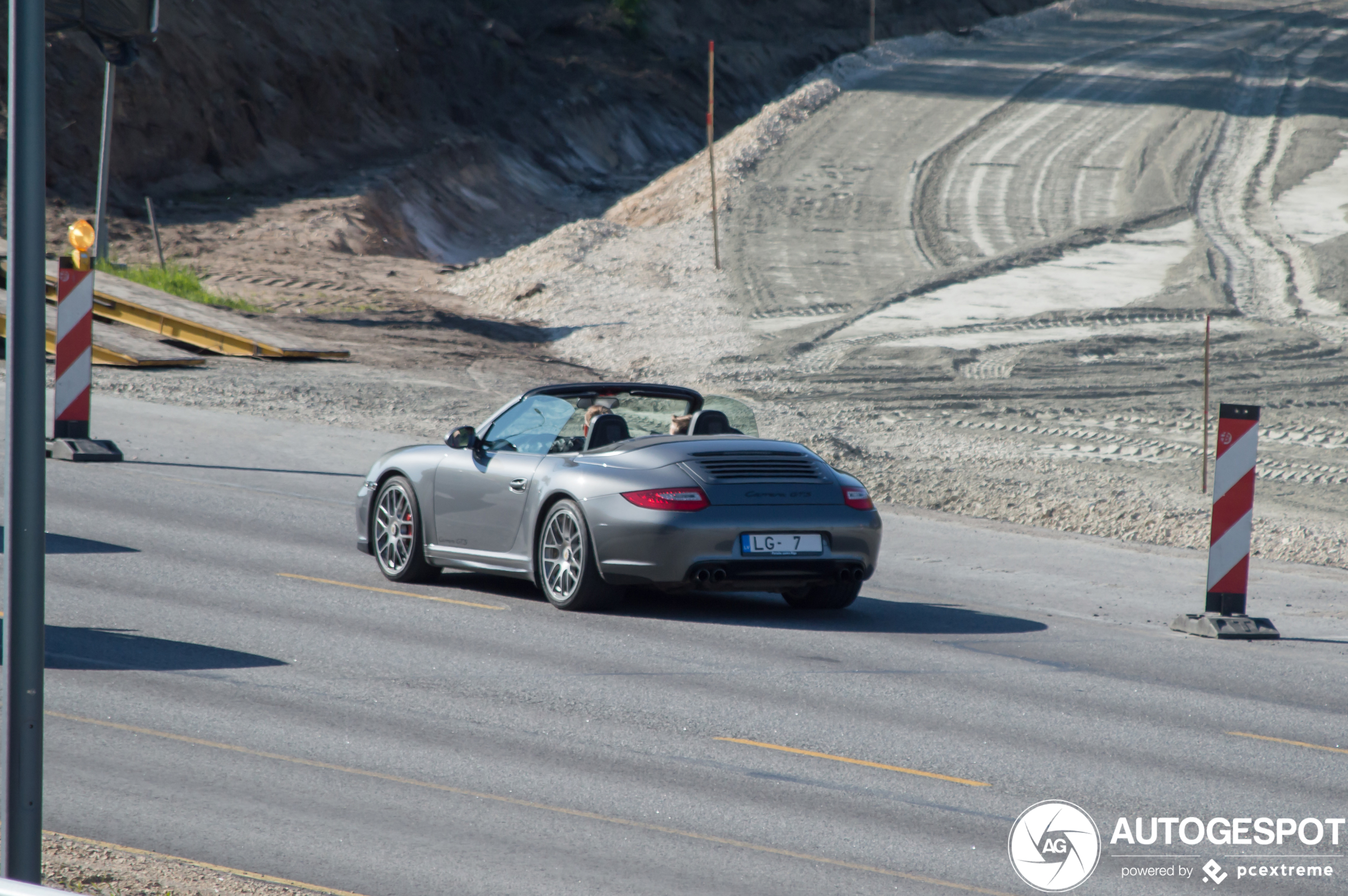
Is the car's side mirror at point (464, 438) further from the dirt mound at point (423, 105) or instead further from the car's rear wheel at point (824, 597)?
the dirt mound at point (423, 105)

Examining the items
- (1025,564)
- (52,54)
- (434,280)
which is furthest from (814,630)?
(52,54)

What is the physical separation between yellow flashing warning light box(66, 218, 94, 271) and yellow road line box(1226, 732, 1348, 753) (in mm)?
11932

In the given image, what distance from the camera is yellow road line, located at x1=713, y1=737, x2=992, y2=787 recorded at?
6.23 metres

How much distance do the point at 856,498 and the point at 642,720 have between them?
3046 mm

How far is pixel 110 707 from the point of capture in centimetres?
683

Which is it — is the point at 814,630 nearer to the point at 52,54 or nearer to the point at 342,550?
the point at 342,550

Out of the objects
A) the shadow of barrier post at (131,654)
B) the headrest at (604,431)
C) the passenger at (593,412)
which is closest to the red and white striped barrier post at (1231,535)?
the passenger at (593,412)

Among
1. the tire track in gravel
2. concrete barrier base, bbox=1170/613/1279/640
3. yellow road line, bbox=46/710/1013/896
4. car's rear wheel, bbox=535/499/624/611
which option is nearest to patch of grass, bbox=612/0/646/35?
the tire track in gravel

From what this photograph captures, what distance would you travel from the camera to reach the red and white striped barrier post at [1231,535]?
995 cm

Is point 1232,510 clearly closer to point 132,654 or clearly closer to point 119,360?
point 132,654

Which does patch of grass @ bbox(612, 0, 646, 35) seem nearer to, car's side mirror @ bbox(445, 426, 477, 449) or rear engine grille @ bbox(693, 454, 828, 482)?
car's side mirror @ bbox(445, 426, 477, 449)

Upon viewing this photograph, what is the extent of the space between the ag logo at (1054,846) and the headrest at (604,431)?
4.59 metres

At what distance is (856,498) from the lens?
31.4 feet

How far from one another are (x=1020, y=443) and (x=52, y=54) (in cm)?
3040
